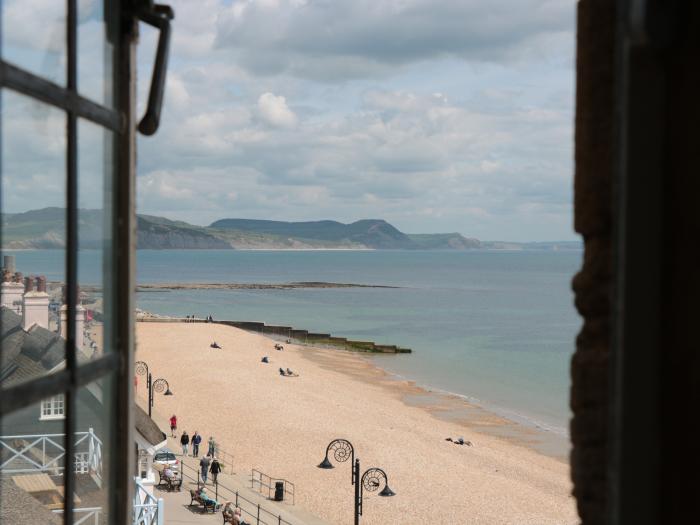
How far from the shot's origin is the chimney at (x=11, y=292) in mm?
1883

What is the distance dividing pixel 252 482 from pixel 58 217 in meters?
20.4

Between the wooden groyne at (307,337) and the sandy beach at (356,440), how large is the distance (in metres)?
10.4

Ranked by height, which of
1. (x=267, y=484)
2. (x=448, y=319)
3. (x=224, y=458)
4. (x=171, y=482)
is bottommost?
(x=448, y=319)

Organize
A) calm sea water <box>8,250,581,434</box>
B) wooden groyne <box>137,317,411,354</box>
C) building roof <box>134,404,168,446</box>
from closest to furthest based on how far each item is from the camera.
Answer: building roof <box>134,404,168,446</box> < calm sea water <box>8,250,581,434</box> < wooden groyne <box>137,317,411,354</box>

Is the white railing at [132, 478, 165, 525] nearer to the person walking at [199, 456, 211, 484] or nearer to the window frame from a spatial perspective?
the window frame

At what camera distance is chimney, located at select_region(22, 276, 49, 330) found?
6.44 ft

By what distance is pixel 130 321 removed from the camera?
7.50 feet

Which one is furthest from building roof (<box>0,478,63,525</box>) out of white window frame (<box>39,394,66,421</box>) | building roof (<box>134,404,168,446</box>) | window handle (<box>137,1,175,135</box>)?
building roof (<box>134,404,168,446</box>)

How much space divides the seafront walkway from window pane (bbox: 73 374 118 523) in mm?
12905

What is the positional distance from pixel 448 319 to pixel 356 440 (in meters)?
59.1

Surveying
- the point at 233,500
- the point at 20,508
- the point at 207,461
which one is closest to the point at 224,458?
the point at 207,461

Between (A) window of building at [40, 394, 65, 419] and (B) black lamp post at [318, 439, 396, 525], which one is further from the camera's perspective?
(B) black lamp post at [318, 439, 396, 525]

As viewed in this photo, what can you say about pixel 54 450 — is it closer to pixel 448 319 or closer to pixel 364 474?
pixel 364 474

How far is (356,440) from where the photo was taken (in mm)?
30047
